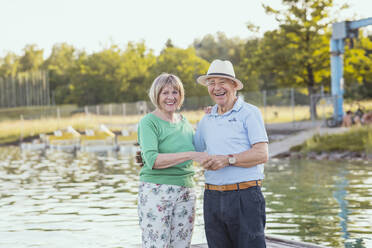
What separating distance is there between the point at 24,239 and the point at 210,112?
5.81 meters

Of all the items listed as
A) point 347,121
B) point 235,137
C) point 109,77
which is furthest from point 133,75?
point 235,137

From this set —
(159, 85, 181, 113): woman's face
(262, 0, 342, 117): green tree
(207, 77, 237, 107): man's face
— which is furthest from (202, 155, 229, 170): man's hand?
(262, 0, 342, 117): green tree

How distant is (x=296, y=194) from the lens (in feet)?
47.8

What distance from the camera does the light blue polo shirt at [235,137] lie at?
5.12 metres

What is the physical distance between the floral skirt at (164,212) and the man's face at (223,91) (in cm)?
79

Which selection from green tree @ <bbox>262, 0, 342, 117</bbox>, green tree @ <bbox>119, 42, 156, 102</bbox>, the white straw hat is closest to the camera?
the white straw hat

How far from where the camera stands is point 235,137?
5156 millimetres

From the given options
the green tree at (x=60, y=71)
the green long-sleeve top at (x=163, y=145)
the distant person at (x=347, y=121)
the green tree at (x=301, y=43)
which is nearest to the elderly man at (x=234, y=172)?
the green long-sleeve top at (x=163, y=145)

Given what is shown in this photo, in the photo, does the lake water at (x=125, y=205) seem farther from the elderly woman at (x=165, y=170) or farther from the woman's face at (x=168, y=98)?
the woman's face at (x=168, y=98)

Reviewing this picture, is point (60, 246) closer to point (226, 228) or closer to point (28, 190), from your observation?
point (226, 228)

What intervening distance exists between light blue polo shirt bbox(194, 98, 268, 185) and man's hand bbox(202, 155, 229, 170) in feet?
0.37

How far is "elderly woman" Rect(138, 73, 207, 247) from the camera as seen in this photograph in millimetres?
5312

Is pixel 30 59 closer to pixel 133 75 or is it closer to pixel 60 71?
pixel 60 71

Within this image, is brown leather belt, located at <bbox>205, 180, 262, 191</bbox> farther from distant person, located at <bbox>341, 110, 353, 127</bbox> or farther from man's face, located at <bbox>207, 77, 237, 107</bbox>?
distant person, located at <bbox>341, 110, 353, 127</bbox>
